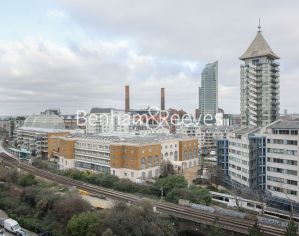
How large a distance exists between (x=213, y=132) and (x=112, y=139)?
121ft

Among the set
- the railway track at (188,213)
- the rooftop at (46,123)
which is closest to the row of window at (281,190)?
the railway track at (188,213)

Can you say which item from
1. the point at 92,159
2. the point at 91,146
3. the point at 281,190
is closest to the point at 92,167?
the point at 92,159

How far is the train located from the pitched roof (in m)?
29.5

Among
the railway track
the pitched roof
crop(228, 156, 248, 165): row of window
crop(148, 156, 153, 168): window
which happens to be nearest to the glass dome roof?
the railway track

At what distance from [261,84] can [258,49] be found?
20.4 ft

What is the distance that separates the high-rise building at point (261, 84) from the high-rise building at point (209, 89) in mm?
89867

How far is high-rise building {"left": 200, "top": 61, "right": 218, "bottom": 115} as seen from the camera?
14712cm

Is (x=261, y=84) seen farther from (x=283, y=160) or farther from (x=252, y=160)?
(x=283, y=160)

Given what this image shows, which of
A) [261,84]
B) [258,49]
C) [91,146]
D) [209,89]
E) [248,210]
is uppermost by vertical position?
[209,89]

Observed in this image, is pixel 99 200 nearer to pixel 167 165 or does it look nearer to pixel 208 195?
pixel 208 195

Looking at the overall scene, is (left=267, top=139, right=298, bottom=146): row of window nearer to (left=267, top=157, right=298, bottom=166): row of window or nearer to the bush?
(left=267, top=157, right=298, bottom=166): row of window

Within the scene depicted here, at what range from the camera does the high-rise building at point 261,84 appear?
5162 centimetres

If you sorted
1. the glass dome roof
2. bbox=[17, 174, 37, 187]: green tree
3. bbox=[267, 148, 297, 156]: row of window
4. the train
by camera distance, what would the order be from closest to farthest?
1. the train
2. bbox=[267, 148, 297, 156]: row of window
3. bbox=[17, 174, 37, 187]: green tree
4. the glass dome roof

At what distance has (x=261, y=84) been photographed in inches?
2062
